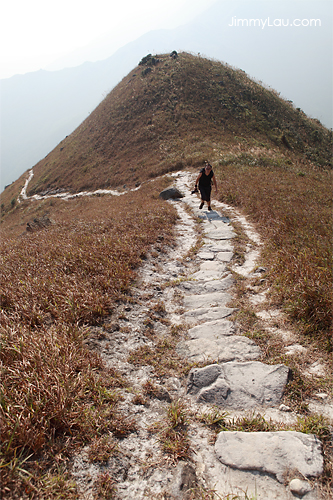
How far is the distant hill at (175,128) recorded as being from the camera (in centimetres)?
3114

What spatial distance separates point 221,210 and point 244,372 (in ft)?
32.4

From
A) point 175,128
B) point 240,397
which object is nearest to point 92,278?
point 240,397

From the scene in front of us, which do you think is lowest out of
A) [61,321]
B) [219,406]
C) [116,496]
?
[219,406]

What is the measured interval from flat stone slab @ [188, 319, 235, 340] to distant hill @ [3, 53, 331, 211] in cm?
2229

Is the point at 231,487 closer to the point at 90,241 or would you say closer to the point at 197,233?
the point at 90,241

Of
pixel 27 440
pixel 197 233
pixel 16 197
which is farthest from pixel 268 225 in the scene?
pixel 16 197

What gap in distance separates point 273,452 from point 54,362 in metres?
2.46

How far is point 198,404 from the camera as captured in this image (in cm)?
303

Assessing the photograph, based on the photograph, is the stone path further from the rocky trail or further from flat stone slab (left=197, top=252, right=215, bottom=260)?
flat stone slab (left=197, top=252, right=215, bottom=260)

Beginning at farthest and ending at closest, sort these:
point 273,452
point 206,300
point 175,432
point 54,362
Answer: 1. point 206,300
2. point 54,362
3. point 175,432
4. point 273,452

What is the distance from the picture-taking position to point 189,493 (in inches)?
83.5

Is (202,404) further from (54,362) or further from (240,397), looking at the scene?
(54,362)

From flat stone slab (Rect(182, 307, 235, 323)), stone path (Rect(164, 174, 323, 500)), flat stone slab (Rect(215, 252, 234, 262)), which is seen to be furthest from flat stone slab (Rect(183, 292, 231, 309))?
flat stone slab (Rect(215, 252, 234, 262))

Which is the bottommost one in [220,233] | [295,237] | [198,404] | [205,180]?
[198,404]
